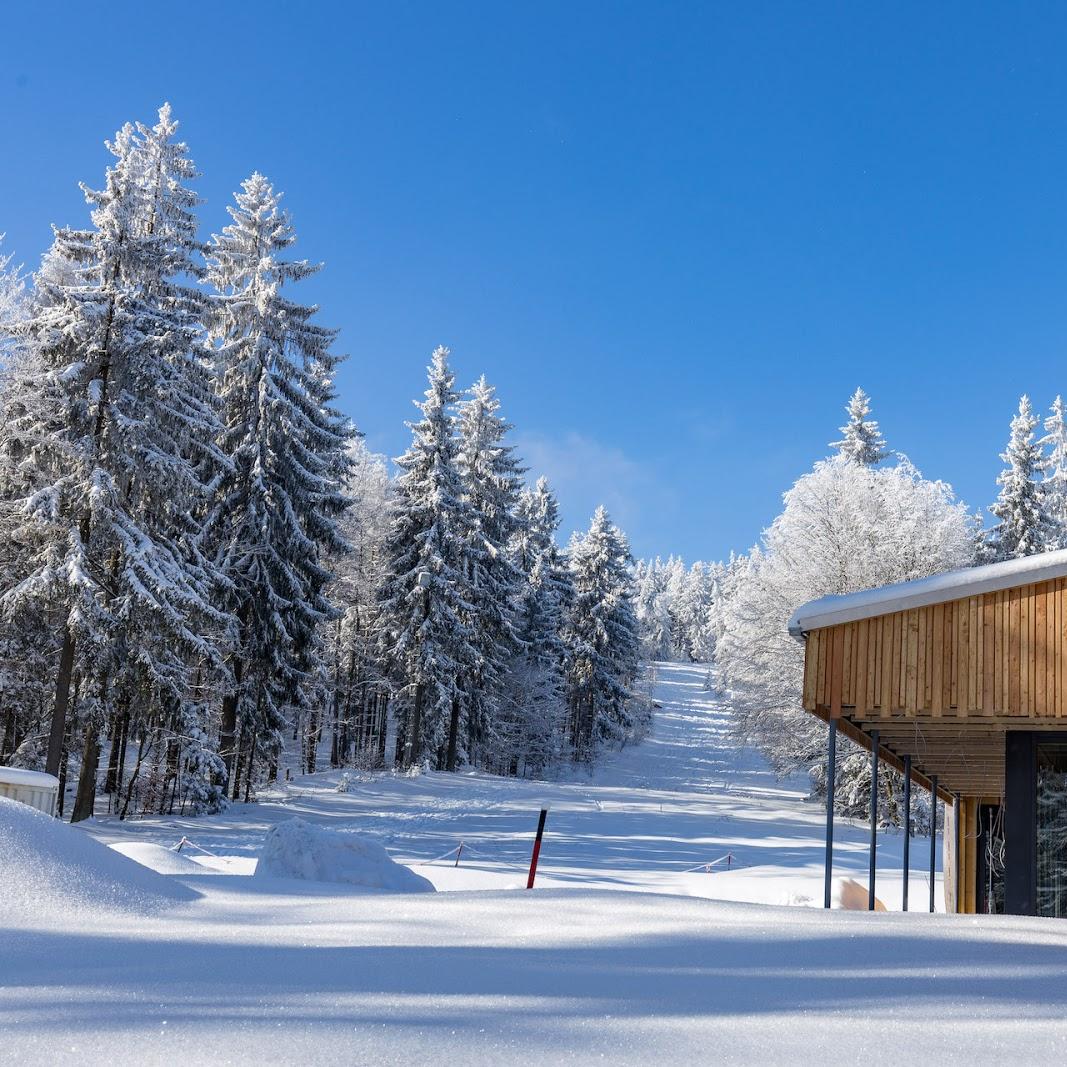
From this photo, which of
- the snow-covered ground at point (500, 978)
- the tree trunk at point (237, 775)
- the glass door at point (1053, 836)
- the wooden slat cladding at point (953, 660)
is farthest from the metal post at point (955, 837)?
the tree trunk at point (237, 775)

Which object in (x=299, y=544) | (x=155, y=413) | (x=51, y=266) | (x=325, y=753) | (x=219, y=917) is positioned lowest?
(x=325, y=753)

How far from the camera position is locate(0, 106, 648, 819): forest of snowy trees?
20391 mm

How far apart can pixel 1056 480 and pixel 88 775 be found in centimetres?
3689

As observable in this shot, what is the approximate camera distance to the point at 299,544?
27.9m

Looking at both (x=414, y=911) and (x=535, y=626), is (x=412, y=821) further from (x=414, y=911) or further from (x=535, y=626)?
(x=535, y=626)

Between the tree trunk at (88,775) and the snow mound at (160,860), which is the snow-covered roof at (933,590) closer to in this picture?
the snow mound at (160,860)

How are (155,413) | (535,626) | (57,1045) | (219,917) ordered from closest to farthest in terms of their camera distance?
1. (57,1045)
2. (219,917)
3. (155,413)
4. (535,626)

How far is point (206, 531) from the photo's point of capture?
2719 centimetres

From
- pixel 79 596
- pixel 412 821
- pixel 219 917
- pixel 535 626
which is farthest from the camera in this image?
pixel 535 626

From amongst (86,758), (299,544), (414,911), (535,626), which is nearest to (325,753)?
(535,626)

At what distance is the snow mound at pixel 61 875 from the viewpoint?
251 inches

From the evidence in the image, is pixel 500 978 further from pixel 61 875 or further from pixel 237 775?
pixel 237 775

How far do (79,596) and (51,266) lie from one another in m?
8.52

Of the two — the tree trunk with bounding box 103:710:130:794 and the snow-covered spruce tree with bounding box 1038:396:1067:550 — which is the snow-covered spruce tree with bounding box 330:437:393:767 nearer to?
the tree trunk with bounding box 103:710:130:794
